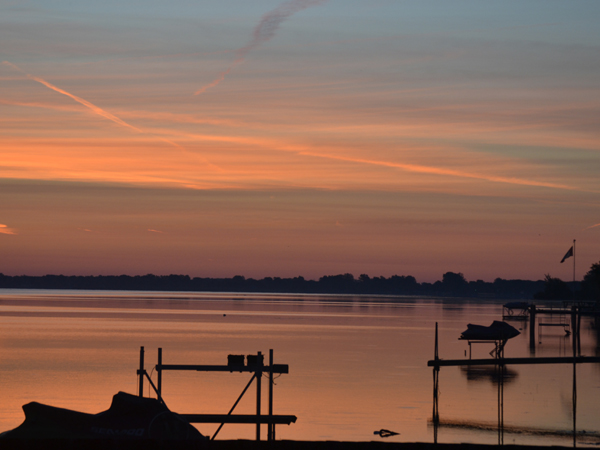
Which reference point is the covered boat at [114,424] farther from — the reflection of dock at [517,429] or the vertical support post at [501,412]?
the reflection of dock at [517,429]

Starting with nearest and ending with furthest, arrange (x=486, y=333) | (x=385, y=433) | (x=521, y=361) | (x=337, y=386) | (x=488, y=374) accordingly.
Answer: (x=385, y=433) → (x=337, y=386) → (x=521, y=361) → (x=488, y=374) → (x=486, y=333)

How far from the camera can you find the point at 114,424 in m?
25.3

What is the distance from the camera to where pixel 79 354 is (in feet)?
217

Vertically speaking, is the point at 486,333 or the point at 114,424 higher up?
the point at 486,333

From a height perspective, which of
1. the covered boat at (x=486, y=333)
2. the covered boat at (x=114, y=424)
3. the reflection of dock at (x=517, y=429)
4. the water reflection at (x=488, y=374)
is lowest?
the reflection of dock at (x=517, y=429)

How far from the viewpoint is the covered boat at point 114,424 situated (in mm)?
25094

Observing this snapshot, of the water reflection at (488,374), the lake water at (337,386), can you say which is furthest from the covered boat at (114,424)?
the water reflection at (488,374)

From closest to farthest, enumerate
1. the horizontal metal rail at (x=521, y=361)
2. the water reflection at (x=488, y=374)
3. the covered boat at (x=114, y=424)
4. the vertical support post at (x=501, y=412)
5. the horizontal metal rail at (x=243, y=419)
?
the covered boat at (x=114, y=424) < the horizontal metal rail at (x=243, y=419) < the vertical support post at (x=501, y=412) < the horizontal metal rail at (x=521, y=361) < the water reflection at (x=488, y=374)

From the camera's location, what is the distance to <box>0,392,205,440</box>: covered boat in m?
25.1

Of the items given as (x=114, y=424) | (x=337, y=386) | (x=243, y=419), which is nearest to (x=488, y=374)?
(x=337, y=386)

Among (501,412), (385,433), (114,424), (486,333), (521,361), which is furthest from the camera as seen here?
(486,333)

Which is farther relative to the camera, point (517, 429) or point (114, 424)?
point (517, 429)

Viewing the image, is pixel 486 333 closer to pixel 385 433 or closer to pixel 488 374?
pixel 488 374

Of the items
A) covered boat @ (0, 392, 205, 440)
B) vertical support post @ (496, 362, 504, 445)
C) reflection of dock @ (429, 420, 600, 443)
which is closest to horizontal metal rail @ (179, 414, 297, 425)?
covered boat @ (0, 392, 205, 440)
